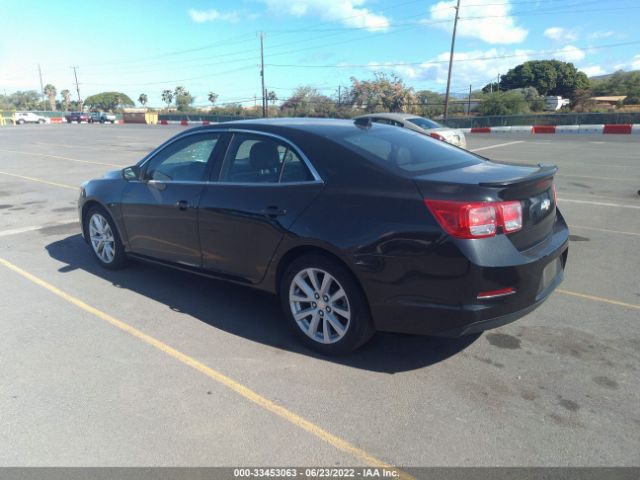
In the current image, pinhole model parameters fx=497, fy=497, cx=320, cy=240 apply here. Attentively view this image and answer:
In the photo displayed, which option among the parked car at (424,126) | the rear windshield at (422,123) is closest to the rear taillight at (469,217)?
the parked car at (424,126)

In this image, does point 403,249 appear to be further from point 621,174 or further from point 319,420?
point 621,174

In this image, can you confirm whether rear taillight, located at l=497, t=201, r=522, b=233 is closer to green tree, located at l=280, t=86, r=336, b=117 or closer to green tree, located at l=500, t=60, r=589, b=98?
green tree, located at l=280, t=86, r=336, b=117

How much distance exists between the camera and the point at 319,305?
11.7ft

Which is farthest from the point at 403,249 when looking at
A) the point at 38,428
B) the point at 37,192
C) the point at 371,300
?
the point at 37,192

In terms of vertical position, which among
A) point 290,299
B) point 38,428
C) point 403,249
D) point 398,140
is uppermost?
point 398,140

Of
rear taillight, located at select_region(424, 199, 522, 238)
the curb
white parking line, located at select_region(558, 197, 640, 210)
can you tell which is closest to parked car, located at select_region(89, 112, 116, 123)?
the curb

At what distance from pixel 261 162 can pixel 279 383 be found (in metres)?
1.76

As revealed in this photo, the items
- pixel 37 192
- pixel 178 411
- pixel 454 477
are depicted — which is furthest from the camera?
pixel 37 192

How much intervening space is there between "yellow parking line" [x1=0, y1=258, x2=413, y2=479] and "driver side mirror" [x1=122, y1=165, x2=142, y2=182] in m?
1.30

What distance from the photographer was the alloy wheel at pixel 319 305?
3467 mm

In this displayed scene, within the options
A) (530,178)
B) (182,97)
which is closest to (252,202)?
(530,178)

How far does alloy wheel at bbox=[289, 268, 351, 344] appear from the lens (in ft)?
11.4

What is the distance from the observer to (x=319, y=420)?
9.50 ft

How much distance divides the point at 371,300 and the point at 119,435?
1694 millimetres
